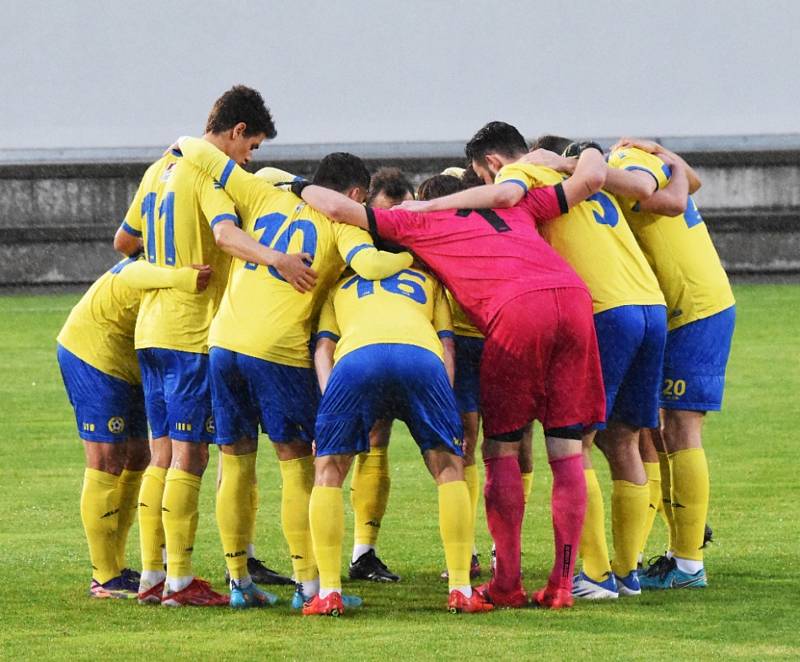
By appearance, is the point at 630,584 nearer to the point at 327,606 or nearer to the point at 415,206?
the point at 327,606

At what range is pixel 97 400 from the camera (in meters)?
7.17

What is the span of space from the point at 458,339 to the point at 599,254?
28.3 inches

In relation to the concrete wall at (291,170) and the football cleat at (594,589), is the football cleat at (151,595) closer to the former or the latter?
the football cleat at (594,589)

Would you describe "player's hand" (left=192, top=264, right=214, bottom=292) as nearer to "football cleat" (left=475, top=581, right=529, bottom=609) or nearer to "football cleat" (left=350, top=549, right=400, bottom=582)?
"football cleat" (left=350, top=549, right=400, bottom=582)

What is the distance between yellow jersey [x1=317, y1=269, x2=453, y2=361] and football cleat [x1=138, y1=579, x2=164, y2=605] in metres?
1.27

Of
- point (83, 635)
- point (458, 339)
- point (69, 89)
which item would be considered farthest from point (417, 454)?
point (69, 89)

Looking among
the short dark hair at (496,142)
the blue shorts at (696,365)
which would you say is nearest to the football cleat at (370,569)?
the blue shorts at (696,365)

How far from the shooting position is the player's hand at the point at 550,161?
6973mm

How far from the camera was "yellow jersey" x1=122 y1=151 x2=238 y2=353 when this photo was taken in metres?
6.90

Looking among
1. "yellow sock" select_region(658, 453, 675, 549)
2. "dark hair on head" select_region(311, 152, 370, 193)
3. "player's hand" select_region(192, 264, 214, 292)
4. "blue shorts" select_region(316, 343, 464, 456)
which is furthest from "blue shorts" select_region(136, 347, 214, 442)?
"yellow sock" select_region(658, 453, 675, 549)

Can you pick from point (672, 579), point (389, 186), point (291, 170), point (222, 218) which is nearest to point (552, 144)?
point (389, 186)

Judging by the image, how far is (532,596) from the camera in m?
6.70

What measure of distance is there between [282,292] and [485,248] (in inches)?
32.5

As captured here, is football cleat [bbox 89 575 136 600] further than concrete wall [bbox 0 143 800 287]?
No
